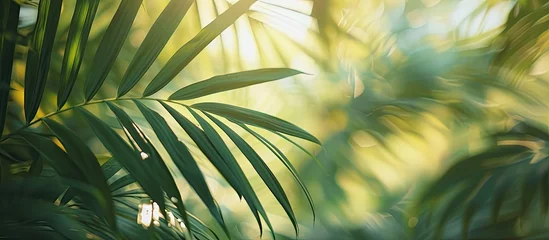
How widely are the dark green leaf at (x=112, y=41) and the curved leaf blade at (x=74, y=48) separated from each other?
0.02 meters

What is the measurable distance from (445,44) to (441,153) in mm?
182

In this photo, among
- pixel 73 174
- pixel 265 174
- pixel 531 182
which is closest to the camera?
pixel 73 174

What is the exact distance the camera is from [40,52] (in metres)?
0.56

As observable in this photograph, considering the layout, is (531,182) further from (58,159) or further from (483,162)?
(58,159)

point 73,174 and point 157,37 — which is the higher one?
point 157,37

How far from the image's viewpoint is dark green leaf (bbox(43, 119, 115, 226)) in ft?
1.61

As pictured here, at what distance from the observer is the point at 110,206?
49 centimetres

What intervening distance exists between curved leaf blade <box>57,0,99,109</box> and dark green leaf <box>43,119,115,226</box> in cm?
7

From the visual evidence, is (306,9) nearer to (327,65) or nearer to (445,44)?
(327,65)

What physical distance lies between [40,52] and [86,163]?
15 cm

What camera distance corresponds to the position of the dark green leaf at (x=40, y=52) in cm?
55

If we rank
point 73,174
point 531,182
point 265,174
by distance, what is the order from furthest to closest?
point 531,182 → point 265,174 → point 73,174

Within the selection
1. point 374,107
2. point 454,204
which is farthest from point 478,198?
point 374,107

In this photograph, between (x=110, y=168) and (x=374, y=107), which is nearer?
(x=110, y=168)
